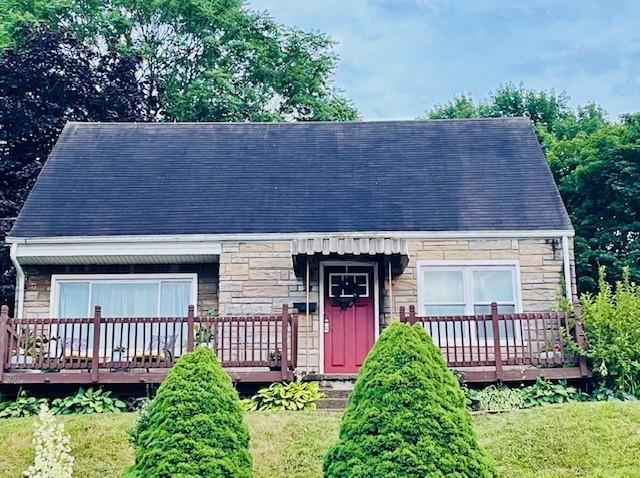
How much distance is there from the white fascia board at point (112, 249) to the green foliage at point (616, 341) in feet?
21.0

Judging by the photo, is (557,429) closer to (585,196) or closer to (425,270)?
(425,270)

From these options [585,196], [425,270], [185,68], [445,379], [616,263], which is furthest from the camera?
[185,68]

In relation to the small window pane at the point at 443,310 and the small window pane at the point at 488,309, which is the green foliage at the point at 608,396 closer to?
the small window pane at the point at 488,309

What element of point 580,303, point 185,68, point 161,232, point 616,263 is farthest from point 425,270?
point 185,68

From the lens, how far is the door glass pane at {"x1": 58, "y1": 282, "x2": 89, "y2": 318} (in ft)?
45.2

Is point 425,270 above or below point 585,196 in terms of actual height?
below

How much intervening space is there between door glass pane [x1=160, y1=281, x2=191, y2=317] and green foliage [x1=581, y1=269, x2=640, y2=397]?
22.3ft

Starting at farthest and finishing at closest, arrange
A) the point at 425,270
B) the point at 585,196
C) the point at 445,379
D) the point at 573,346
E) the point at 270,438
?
1. the point at 585,196
2. the point at 425,270
3. the point at 573,346
4. the point at 270,438
5. the point at 445,379

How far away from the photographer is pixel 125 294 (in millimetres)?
13945

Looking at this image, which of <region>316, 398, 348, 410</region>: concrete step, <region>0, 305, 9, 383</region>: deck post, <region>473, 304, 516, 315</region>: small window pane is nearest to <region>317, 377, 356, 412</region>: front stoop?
<region>316, 398, 348, 410</region>: concrete step

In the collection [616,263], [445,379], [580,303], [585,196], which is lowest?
[445,379]

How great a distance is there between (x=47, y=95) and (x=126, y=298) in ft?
37.7

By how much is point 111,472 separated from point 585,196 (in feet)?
55.2

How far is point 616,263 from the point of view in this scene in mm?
20375
